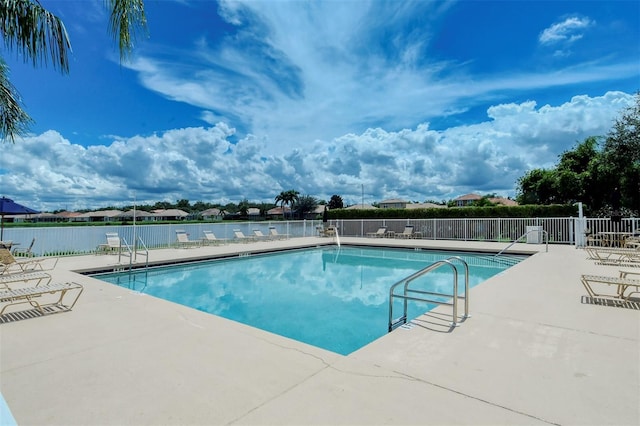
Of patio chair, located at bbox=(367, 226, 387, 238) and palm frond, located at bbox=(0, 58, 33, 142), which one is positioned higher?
palm frond, located at bbox=(0, 58, 33, 142)

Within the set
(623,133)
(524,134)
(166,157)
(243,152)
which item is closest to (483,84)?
(623,133)

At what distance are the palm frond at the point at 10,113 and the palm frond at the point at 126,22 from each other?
3752 mm

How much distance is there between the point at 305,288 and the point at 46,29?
6565 mm

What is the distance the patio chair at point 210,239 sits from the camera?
47.1 feet

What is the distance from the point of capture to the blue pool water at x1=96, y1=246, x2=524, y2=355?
551 cm

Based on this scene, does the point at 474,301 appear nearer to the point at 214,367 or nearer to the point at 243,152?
the point at 214,367

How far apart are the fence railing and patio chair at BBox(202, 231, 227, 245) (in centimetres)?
26

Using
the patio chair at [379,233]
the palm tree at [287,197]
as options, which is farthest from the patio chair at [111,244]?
the palm tree at [287,197]

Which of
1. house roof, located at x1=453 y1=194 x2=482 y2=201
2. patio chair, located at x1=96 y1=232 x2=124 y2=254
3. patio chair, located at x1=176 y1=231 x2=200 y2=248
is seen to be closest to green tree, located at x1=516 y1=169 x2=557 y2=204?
patio chair, located at x1=176 y1=231 x2=200 y2=248

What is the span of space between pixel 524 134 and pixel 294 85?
15.5 metres

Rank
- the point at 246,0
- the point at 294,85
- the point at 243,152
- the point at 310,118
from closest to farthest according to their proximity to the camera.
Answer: the point at 246,0 → the point at 294,85 → the point at 310,118 → the point at 243,152

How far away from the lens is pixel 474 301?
199 inches

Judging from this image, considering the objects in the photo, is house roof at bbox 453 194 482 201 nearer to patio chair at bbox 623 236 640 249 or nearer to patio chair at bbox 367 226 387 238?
patio chair at bbox 367 226 387 238

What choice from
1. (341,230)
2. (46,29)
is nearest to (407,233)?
(341,230)
